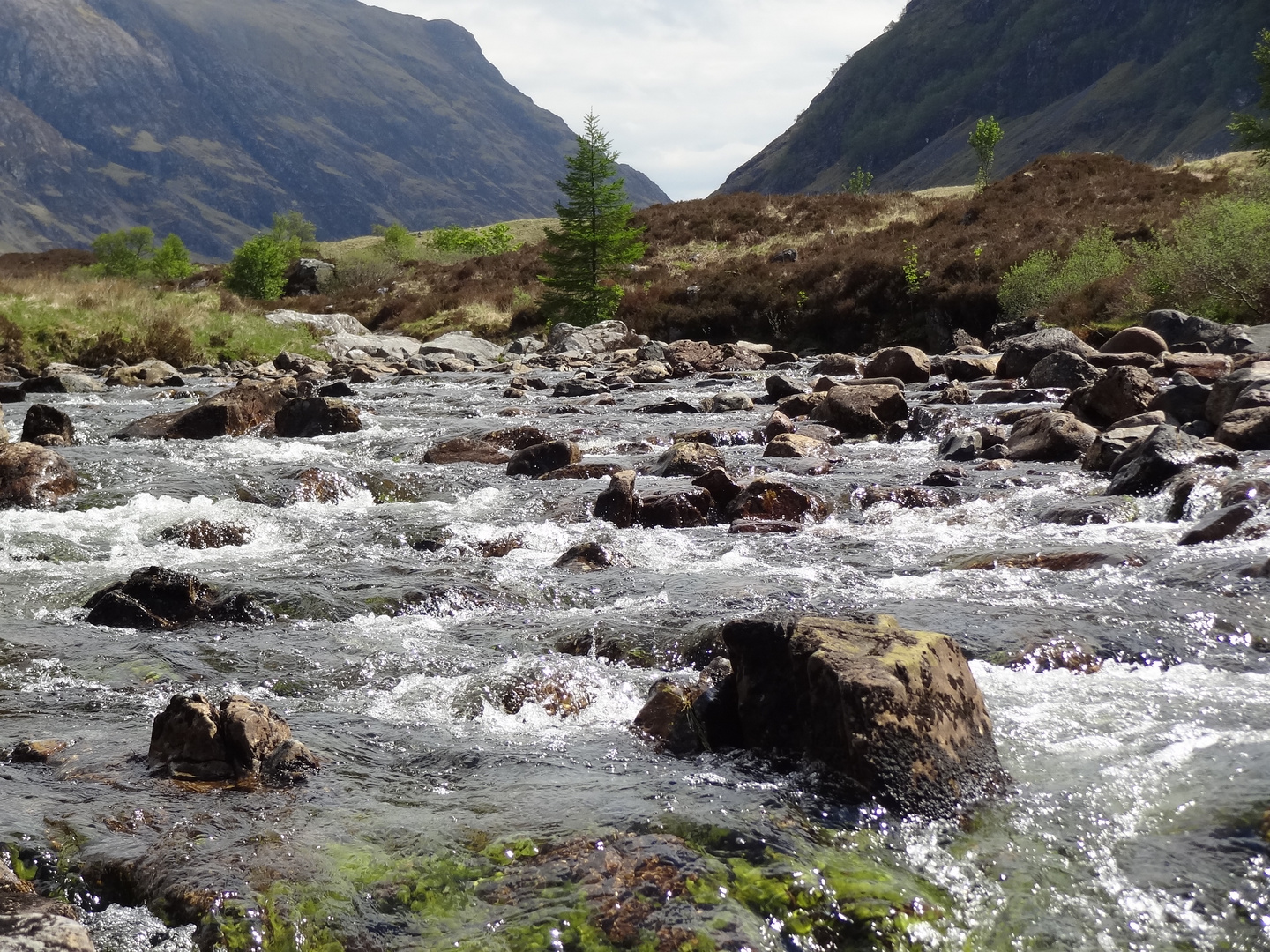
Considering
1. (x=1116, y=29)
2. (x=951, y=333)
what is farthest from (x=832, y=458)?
(x=1116, y=29)

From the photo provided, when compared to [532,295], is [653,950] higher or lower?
lower

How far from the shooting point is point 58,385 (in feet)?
67.0

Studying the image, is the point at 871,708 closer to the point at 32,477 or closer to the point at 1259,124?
the point at 32,477

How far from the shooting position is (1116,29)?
628 ft

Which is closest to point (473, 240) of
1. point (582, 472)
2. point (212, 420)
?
point (212, 420)

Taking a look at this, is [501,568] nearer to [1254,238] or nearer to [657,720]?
[657,720]

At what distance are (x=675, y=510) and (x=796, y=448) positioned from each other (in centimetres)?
341

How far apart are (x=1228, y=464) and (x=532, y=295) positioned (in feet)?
111

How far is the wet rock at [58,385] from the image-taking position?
20.3 m

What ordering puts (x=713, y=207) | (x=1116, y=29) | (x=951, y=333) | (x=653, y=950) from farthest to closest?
1. (x=1116, y=29)
2. (x=713, y=207)
3. (x=951, y=333)
4. (x=653, y=950)

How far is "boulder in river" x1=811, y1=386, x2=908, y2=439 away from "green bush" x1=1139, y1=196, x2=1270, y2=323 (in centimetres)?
915

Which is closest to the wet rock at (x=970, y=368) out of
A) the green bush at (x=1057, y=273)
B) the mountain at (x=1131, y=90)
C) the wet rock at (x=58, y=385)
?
the green bush at (x=1057, y=273)

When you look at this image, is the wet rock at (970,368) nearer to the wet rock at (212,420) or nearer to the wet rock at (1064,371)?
the wet rock at (1064,371)

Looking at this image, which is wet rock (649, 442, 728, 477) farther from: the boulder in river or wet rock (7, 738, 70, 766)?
wet rock (7, 738, 70, 766)
